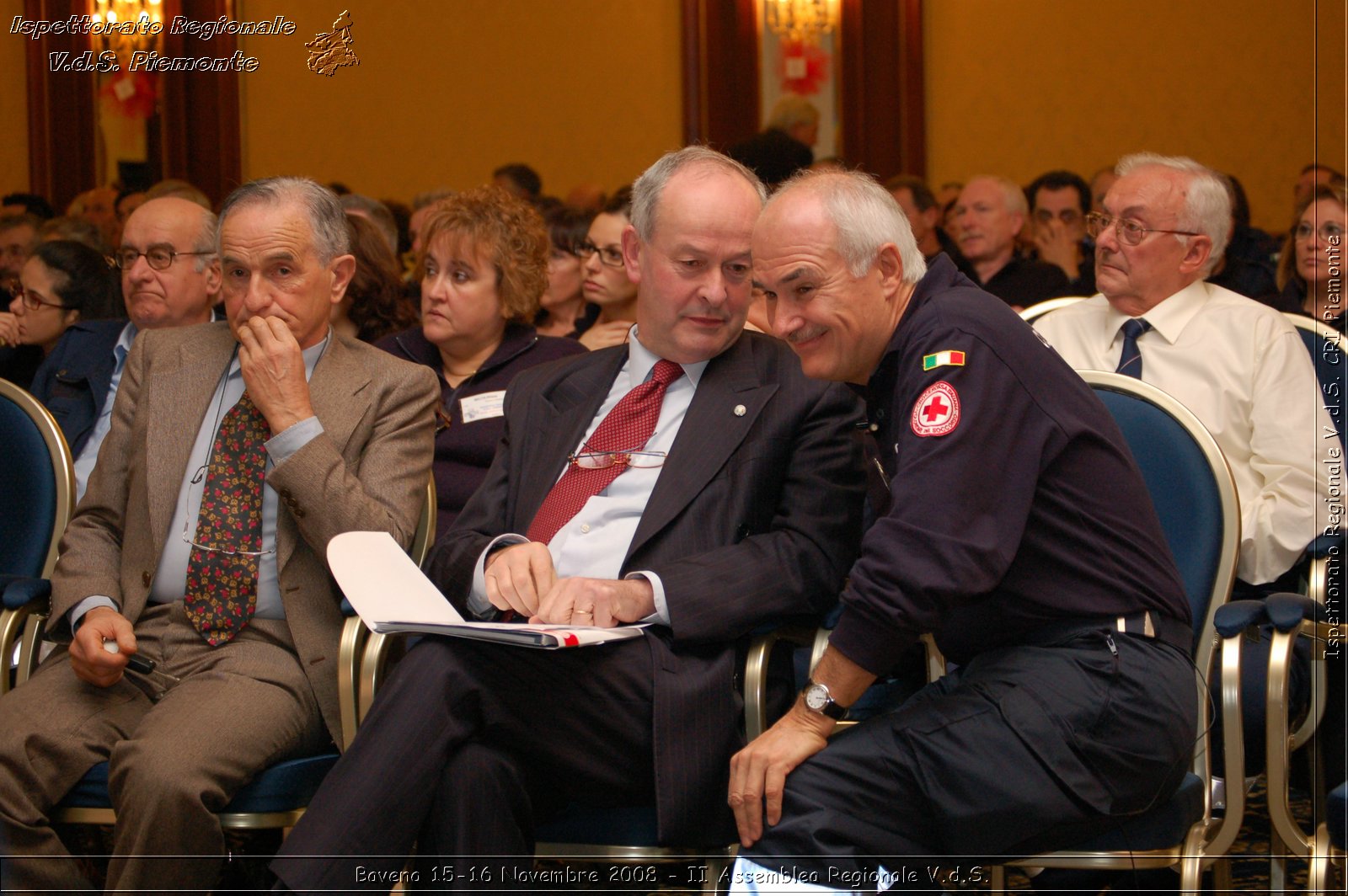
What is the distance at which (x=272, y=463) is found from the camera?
245 cm

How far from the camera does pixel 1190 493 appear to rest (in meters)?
2.27

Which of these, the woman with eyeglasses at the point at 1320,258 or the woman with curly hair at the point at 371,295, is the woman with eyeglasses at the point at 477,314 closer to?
the woman with curly hair at the point at 371,295

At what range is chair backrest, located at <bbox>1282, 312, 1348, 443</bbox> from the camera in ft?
9.31

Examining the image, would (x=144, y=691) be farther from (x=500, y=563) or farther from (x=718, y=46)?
(x=718, y=46)

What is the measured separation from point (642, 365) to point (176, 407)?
2.95 feet

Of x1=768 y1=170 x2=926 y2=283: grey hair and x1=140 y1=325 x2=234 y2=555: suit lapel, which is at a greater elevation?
x1=768 y1=170 x2=926 y2=283: grey hair

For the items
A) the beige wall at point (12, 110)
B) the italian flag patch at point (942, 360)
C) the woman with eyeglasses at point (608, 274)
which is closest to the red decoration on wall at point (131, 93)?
the beige wall at point (12, 110)

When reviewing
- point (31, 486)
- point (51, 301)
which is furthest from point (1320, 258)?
point (51, 301)

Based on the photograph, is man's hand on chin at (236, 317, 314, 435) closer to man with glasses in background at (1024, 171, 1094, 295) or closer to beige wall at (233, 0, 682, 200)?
man with glasses in background at (1024, 171, 1094, 295)

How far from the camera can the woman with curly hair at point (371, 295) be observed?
342 cm

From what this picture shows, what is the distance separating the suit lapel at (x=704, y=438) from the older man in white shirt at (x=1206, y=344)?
904 millimetres

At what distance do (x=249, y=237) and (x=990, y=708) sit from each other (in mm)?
1639

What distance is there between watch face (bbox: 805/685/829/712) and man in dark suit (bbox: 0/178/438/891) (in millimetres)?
886

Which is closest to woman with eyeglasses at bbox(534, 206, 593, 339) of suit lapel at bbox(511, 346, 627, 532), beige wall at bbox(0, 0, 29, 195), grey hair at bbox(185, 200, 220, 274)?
grey hair at bbox(185, 200, 220, 274)
